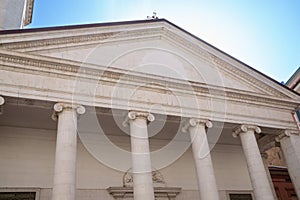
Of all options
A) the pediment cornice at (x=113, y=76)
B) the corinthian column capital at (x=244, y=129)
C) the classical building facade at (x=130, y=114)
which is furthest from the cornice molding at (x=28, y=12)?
the corinthian column capital at (x=244, y=129)

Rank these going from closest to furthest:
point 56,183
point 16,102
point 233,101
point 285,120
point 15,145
→ point 56,183 < point 16,102 < point 15,145 < point 233,101 < point 285,120

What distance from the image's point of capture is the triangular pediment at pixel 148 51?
955cm

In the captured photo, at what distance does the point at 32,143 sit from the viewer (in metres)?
11.2

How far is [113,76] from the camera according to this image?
9.92 metres

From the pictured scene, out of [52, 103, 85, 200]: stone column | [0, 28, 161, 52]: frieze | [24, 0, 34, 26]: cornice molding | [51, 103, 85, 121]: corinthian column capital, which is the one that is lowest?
[52, 103, 85, 200]: stone column

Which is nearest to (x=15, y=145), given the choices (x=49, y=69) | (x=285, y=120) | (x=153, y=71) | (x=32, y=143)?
(x=32, y=143)

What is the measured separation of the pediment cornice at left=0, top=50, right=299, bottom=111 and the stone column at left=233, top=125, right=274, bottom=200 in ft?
4.31

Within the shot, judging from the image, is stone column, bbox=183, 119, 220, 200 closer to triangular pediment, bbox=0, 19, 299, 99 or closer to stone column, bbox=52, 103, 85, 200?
triangular pediment, bbox=0, 19, 299, 99

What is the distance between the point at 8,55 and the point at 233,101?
27.8ft

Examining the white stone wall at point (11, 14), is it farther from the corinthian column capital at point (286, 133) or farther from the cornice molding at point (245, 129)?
the corinthian column capital at point (286, 133)

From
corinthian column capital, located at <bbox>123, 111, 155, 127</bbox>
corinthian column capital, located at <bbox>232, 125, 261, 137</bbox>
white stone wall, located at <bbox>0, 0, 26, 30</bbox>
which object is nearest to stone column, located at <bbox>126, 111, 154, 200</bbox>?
corinthian column capital, located at <bbox>123, 111, 155, 127</bbox>

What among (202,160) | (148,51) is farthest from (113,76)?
(202,160)

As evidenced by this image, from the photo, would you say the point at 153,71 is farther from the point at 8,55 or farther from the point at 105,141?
the point at 8,55

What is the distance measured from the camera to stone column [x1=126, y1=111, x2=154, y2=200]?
859 cm
